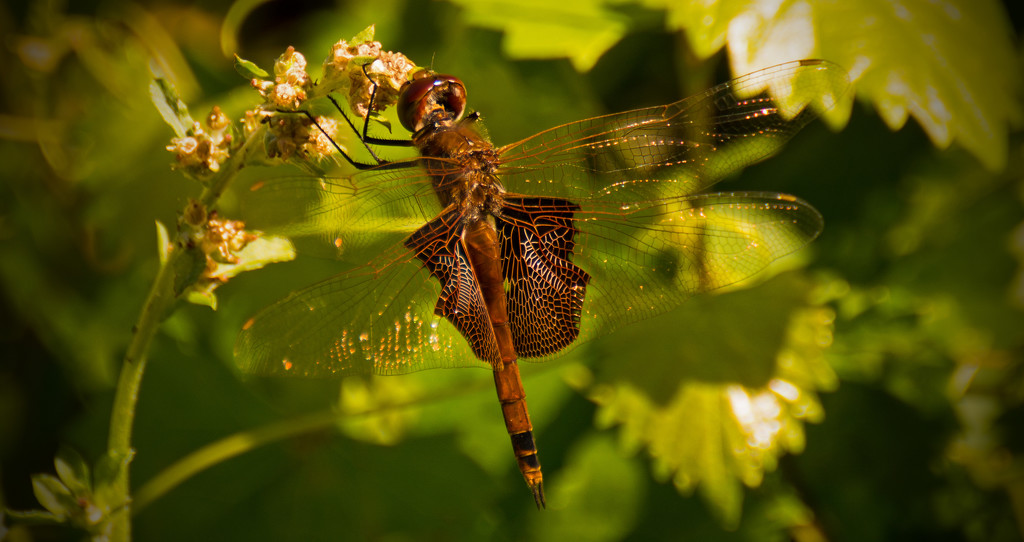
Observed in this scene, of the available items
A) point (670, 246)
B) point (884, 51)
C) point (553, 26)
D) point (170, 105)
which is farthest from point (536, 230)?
point (884, 51)

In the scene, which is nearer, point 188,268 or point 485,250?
point 188,268

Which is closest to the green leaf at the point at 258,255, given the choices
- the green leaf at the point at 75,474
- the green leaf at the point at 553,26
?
the green leaf at the point at 75,474

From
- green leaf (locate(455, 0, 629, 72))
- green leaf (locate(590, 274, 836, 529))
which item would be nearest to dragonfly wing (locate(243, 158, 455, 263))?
green leaf (locate(455, 0, 629, 72))

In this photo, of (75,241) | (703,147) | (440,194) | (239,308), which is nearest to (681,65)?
(703,147)

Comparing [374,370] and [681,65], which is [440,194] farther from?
[681,65]

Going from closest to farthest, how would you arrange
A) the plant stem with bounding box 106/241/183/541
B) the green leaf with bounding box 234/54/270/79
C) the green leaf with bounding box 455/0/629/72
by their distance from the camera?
the green leaf with bounding box 234/54/270/79 < the plant stem with bounding box 106/241/183/541 < the green leaf with bounding box 455/0/629/72

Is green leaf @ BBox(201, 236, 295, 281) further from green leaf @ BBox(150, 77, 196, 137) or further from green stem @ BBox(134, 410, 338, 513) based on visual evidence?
green stem @ BBox(134, 410, 338, 513)

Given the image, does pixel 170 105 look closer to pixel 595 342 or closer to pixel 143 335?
pixel 143 335
